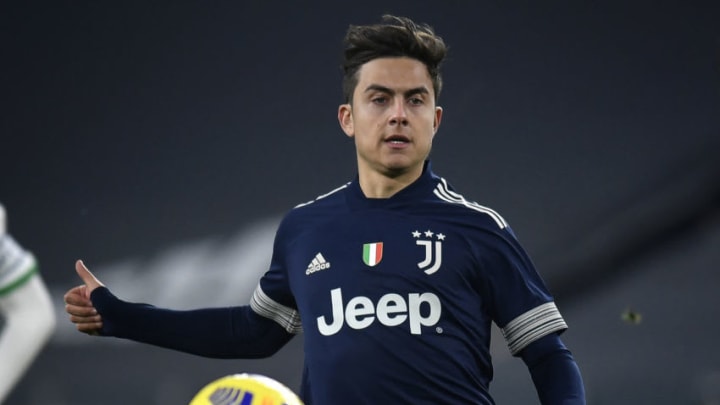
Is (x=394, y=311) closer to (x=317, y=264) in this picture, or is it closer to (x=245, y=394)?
(x=317, y=264)

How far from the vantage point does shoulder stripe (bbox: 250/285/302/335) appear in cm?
270

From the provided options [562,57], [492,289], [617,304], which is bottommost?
[492,289]

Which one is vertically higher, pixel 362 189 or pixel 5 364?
pixel 362 189

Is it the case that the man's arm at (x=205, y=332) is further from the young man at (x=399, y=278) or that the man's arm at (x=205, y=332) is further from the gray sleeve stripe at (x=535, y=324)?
the gray sleeve stripe at (x=535, y=324)

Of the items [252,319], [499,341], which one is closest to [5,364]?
[252,319]

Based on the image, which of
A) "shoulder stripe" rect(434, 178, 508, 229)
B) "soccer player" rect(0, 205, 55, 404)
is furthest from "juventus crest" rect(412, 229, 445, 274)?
"soccer player" rect(0, 205, 55, 404)

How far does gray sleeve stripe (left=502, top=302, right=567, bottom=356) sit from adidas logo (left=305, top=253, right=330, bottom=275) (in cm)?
43

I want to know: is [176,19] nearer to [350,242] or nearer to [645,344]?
[645,344]

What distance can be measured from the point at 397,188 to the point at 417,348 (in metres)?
0.40

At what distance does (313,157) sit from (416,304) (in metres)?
3.16

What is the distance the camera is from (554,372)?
230 centimetres

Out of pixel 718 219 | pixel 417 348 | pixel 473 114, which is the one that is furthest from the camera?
pixel 473 114

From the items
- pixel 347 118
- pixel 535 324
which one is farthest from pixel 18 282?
pixel 535 324

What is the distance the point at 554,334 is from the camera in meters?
2.33
